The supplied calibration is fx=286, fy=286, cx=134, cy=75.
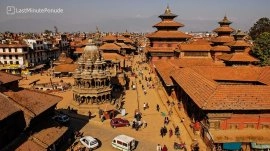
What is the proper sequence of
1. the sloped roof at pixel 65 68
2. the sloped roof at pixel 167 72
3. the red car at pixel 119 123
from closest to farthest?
the red car at pixel 119 123
the sloped roof at pixel 167 72
the sloped roof at pixel 65 68

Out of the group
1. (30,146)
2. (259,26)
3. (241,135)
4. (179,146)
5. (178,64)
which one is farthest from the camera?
(259,26)

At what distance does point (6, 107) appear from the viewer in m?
22.0

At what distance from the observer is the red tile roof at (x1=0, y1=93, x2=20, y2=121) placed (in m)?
20.9

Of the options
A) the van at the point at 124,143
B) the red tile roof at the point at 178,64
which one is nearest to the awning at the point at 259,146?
the van at the point at 124,143

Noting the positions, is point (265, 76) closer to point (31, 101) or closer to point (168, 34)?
point (31, 101)

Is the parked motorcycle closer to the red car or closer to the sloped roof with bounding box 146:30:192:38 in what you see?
the red car

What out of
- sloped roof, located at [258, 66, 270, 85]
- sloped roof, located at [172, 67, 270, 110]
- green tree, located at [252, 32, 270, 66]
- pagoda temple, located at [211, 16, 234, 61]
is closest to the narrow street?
sloped roof, located at [172, 67, 270, 110]

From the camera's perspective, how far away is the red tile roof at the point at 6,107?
68.5 feet

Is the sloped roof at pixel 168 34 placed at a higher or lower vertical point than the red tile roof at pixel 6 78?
higher

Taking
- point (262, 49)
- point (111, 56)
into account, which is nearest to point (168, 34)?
point (111, 56)

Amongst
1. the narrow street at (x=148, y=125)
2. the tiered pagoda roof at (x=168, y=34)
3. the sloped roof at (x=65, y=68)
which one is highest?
the tiered pagoda roof at (x=168, y=34)

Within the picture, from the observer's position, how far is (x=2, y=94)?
926 inches

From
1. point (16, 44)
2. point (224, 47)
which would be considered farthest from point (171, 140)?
point (16, 44)

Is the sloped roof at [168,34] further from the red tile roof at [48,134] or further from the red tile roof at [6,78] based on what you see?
the red tile roof at [48,134]
